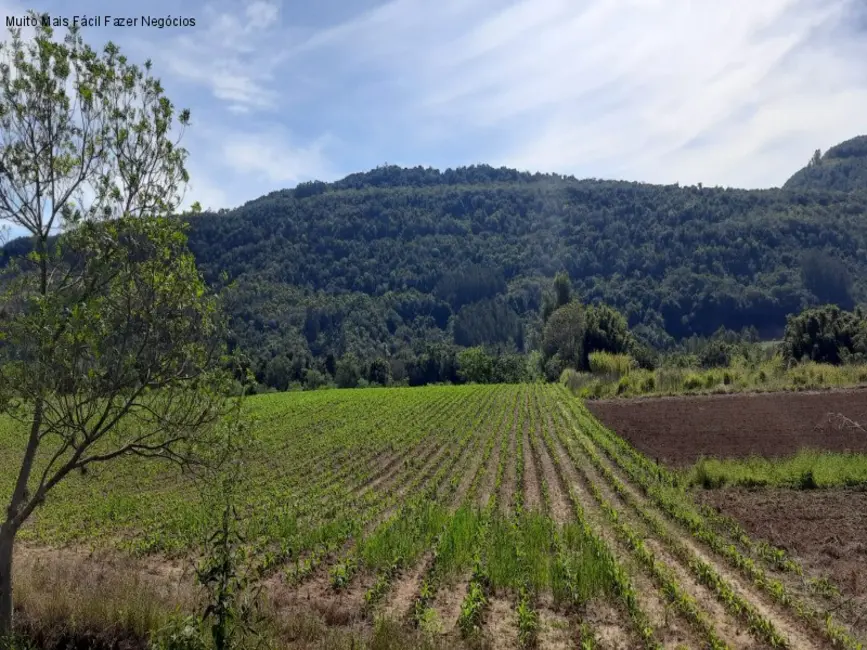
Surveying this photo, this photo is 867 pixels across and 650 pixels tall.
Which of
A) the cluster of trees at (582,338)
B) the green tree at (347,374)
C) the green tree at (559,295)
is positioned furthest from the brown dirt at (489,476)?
the green tree at (559,295)

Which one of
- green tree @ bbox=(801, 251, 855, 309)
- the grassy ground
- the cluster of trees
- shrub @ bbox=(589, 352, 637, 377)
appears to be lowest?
the grassy ground

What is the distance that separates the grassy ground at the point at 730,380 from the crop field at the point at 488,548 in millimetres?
23664

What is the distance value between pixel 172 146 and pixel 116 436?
3.68 meters

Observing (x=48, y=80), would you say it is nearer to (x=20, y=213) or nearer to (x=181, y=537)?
(x=20, y=213)

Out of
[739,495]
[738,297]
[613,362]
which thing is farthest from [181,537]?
[738,297]

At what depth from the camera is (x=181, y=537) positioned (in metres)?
13.5

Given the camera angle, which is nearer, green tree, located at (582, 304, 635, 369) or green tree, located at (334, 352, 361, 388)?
green tree, located at (582, 304, 635, 369)

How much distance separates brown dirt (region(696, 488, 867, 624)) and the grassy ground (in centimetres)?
2945

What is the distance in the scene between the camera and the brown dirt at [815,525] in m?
9.96

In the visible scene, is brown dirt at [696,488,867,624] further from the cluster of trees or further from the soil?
the cluster of trees

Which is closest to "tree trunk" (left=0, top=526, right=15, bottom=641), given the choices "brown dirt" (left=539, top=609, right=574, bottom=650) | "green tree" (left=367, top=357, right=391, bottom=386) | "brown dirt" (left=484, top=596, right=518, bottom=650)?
"brown dirt" (left=484, top=596, right=518, bottom=650)

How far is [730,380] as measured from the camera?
44406mm

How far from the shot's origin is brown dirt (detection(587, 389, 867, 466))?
71.1 ft

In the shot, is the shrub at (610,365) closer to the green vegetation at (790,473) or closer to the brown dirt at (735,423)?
the brown dirt at (735,423)
